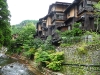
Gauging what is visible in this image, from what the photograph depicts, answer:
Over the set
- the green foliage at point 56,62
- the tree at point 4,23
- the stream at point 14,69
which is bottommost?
the stream at point 14,69

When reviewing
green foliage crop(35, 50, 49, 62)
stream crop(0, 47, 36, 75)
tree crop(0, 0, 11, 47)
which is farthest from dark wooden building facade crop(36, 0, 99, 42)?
tree crop(0, 0, 11, 47)

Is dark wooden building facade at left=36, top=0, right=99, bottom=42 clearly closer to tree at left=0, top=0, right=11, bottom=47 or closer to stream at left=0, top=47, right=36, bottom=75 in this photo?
stream at left=0, top=47, right=36, bottom=75

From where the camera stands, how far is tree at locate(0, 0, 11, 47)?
2795 centimetres

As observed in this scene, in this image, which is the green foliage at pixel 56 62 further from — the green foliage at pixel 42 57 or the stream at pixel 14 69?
the stream at pixel 14 69

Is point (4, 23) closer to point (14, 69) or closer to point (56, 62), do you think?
point (14, 69)

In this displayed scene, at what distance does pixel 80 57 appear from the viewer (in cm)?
2081

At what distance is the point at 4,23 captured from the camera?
28.8 m

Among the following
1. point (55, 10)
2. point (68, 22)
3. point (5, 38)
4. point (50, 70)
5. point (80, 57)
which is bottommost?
point (50, 70)

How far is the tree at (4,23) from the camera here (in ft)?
91.7

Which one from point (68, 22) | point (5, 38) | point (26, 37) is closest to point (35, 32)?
point (26, 37)

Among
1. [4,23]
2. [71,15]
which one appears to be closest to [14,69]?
[4,23]

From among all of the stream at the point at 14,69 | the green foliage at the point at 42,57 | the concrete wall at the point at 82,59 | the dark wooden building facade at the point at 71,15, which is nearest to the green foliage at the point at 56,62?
the concrete wall at the point at 82,59

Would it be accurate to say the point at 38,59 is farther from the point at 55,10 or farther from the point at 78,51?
the point at 55,10

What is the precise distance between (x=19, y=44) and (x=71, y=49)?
2779 centimetres
